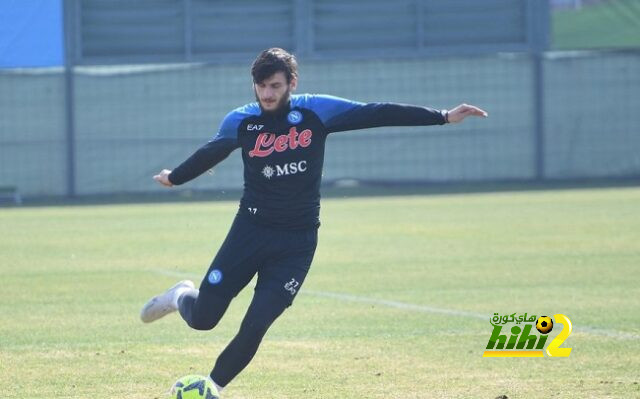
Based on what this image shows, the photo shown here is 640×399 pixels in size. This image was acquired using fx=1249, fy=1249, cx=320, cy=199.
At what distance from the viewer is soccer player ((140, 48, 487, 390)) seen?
7523 millimetres

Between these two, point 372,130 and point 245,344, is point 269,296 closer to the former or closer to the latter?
point 245,344

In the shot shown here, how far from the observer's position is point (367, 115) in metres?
7.76

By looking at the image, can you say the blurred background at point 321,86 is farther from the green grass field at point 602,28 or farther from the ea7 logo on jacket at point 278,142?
the ea7 logo on jacket at point 278,142

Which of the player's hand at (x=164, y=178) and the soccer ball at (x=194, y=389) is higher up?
the player's hand at (x=164, y=178)

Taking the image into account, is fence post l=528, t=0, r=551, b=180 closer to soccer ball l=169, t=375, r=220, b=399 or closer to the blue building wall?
the blue building wall

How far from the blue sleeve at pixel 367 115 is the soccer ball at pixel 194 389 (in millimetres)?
1740

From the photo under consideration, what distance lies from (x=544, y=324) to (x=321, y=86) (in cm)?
2304

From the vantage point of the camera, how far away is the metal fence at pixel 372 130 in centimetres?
3225

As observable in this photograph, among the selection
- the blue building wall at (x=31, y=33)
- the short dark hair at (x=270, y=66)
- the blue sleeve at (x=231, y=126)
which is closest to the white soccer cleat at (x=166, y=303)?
the blue sleeve at (x=231, y=126)

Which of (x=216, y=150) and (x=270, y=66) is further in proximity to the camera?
(x=216, y=150)

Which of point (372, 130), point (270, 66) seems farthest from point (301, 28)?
point (270, 66)

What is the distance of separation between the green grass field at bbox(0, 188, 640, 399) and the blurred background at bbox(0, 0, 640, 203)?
8464 mm

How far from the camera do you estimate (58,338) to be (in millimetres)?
10562

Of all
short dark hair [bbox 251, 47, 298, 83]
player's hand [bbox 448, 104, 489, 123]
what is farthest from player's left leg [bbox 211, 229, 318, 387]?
player's hand [bbox 448, 104, 489, 123]
